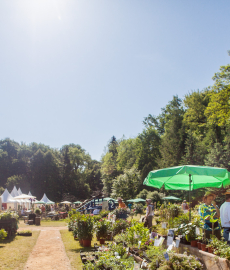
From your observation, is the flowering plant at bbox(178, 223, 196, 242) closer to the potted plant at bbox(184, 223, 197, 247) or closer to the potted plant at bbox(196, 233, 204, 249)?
the potted plant at bbox(184, 223, 197, 247)

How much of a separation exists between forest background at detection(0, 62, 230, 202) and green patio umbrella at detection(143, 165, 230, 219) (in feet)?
47.4

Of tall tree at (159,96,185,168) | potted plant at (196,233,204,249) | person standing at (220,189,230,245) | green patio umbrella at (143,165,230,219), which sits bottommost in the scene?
potted plant at (196,233,204,249)

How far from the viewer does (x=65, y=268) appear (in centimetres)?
628

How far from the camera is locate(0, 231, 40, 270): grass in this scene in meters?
6.59

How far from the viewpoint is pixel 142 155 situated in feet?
121

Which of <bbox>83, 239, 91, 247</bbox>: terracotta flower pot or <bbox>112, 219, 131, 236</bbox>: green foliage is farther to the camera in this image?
<bbox>83, 239, 91, 247</bbox>: terracotta flower pot

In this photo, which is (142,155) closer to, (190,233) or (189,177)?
(189,177)

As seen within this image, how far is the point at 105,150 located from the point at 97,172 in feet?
18.9

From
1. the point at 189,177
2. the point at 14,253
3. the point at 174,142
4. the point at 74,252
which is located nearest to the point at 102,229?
the point at 74,252

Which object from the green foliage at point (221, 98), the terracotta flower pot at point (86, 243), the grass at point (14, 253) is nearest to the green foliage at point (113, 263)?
the grass at point (14, 253)

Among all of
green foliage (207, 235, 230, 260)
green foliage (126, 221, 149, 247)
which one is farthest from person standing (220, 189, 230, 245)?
green foliage (126, 221, 149, 247)

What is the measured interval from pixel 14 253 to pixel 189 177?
6.13 meters

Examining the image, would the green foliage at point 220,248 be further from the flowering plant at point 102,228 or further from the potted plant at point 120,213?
the potted plant at point 120,213

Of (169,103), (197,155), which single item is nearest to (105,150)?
(169,103)
